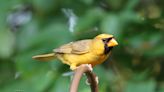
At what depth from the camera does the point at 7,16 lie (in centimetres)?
246

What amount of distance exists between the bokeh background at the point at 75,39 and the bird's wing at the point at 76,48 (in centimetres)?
15

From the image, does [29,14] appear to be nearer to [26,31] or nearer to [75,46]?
[26,31]

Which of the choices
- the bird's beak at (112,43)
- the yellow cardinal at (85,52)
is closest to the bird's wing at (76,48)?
the yellow cardinal at (85,52)

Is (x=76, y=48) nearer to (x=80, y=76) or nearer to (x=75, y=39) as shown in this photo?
(x=75, y=39)

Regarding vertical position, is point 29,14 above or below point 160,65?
above

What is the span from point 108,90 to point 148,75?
179 mm

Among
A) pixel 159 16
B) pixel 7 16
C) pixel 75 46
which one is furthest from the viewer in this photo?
pixel 159 16

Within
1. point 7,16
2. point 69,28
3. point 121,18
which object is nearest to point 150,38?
point 121,18

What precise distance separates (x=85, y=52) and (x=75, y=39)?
0.96ft

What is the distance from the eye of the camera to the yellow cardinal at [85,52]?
6.85 ft

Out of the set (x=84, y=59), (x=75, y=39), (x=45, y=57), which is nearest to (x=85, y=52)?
(x=84, y=59)

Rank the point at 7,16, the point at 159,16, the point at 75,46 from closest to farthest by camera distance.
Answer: the point at 75,46, the point at 7,16, the point at 159,16

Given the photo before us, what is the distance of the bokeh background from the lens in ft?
7.83

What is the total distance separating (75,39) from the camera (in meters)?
2.43
